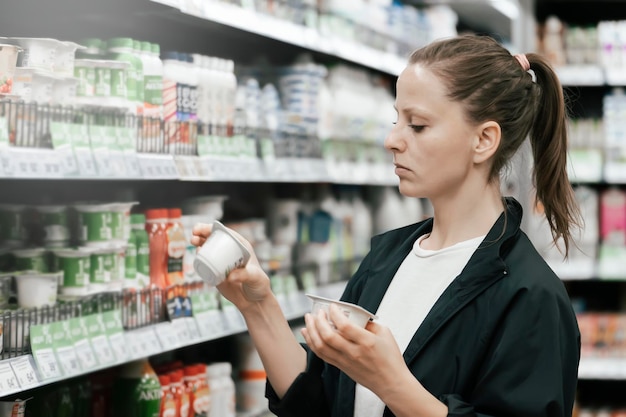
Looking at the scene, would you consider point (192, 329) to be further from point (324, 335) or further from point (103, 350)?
point (324, 335)

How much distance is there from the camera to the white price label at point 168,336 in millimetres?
2389

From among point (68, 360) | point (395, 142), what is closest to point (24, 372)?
point (68, 360)

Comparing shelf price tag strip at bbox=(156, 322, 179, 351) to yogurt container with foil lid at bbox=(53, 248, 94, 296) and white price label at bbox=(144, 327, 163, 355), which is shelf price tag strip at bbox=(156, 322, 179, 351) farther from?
yogurt container with foil lid at bbox=(53, 248, 94, 296)

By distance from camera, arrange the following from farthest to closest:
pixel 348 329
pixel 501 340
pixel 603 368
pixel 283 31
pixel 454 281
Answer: pixel 603 368 → pixel 283 31 → pixel 454 281 → pixel 501 340 → pixel 348 329

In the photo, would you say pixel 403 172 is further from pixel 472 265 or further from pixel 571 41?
pixel 571 41

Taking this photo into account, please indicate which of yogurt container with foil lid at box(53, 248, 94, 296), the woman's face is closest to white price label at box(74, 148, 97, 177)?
yogurt container with foil lid at box(53, 248, 94, 296)

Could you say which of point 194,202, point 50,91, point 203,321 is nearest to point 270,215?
point 194,202

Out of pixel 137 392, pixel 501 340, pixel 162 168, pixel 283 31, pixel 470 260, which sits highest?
pixel 283 31

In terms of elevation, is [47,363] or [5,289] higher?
[5,289]

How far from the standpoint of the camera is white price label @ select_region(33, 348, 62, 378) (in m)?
1.94

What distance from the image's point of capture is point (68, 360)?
2.03 meters

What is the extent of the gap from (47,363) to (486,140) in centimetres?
102

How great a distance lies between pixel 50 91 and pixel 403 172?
0.80m

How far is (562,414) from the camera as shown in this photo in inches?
62.6
